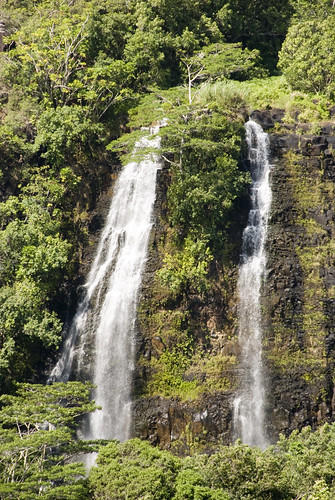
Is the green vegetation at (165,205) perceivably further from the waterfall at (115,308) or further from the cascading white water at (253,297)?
the waterfall at (115,308)

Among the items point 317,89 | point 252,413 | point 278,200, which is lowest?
point 252,413

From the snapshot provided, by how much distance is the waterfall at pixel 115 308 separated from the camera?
24922 mm

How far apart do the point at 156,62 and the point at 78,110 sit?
20.9 ft

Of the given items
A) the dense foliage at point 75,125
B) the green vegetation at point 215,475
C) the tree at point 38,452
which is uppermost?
the dense foliage at point 75,125

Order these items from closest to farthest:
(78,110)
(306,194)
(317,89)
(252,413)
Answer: (252,413) < (306,194) < (78,110) < (317,89)

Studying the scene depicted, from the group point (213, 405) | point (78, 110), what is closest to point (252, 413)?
point (213, 405)

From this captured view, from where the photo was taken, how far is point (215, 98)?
3053 cm

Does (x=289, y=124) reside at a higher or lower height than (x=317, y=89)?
lower

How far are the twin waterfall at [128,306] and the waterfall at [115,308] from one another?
39mm

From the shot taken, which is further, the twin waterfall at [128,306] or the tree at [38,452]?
the twin waterfall at [128,306]

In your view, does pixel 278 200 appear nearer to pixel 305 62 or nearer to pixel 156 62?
pixel 305 62

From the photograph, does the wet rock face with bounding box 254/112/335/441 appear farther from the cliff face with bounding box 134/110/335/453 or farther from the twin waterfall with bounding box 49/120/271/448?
the twin waterfall with bounding box 49/120/271/448


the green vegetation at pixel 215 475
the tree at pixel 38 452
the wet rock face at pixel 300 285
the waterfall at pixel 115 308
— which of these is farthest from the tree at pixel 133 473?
the wet rock face at pixel 300 285

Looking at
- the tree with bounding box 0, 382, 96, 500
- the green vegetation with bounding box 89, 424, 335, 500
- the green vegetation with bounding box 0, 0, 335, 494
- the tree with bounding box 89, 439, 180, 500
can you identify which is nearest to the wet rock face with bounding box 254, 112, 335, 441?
the green vegetation with bounding box 0, 0, 335, 494
